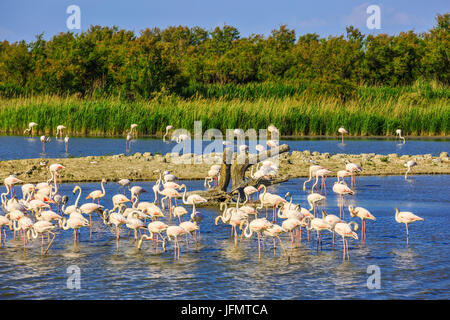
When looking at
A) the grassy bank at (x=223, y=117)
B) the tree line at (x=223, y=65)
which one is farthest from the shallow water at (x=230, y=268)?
the tree line at (x=223, y=65)

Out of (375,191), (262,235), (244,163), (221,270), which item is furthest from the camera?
(375,191)

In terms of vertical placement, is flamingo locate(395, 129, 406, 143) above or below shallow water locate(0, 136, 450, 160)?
above

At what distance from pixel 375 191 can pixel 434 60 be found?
37.5 m

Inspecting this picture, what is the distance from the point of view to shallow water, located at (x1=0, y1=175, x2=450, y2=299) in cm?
913

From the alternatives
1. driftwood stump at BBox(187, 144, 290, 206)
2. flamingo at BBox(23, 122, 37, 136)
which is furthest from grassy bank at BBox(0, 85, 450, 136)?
driftwood stump at BBox(187, 144, 290, 206)

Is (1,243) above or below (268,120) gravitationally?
below

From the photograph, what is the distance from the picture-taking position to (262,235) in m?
12.9

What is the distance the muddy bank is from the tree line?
19.8 m

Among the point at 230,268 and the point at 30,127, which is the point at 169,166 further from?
the point at 30,127

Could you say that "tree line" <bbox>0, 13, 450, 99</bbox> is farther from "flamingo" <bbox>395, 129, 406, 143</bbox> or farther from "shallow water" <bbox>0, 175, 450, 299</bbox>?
"shallow water" <bbox>0, 175, 450, 299</bbox>

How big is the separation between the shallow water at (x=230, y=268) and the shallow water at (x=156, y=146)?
14610mm
